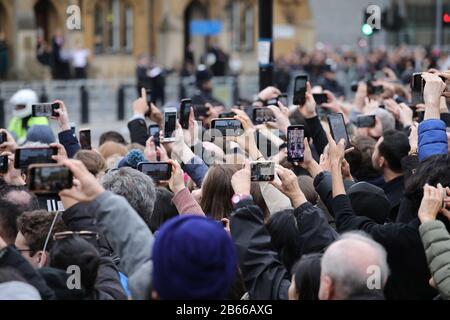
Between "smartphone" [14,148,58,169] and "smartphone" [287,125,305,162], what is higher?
"smartphone" [14,148,58,169]

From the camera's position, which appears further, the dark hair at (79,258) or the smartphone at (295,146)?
the smartphone at (295,146)

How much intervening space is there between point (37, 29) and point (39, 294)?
34746mm

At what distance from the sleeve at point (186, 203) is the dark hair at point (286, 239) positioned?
42 cm

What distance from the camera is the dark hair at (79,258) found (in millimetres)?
5273

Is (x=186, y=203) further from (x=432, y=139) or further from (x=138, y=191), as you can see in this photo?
(x=432, y=139)

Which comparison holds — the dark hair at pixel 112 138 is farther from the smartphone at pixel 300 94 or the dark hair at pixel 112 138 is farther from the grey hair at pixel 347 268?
the grey hair at pixel 347 268

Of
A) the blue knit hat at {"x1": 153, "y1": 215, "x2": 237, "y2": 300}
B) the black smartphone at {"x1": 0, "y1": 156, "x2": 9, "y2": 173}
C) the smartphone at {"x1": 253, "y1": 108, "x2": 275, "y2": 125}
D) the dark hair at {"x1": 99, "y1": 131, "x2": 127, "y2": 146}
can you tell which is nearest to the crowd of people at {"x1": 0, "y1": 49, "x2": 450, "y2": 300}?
the blue knit hat at {"x1": 153, "y1": 215, "x2": 237, "y2": 300}

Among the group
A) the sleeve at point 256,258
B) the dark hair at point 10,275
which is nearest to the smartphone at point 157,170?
the sleeve at point 256,258

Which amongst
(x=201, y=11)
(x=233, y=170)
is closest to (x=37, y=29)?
(x=201, y=11)

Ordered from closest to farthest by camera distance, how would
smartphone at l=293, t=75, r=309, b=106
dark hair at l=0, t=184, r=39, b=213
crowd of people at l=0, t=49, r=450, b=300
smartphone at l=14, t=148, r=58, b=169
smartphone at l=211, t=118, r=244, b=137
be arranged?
crowd of people at l=0, t=49, r=450, b=300 → smartphone at l=14, t=148, r=58, b=169 → dark hair at l=0, t=184, r=39, b=213 → smartphone at l=211, t=118, r=244, b=137 → smartphone at l=293, t=75, r=309, b=106

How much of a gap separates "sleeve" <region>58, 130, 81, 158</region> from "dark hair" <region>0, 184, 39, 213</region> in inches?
→ 84.8

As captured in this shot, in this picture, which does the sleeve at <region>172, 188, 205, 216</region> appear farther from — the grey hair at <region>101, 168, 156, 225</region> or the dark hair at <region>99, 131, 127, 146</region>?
the dark hair at <region>99, 131, 127, 146</region>

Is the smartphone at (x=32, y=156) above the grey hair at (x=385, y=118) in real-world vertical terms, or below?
above

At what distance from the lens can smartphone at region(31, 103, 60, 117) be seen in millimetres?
8492
